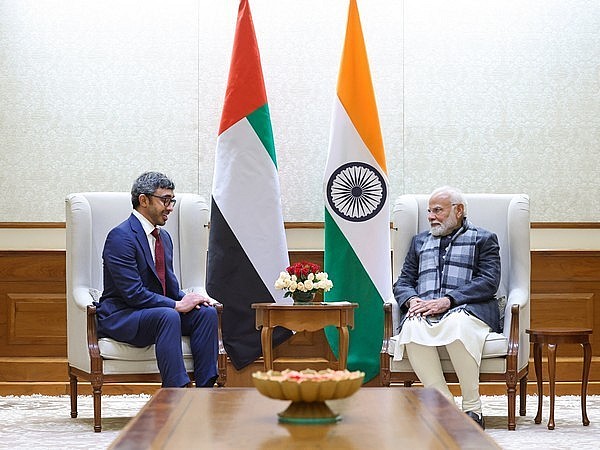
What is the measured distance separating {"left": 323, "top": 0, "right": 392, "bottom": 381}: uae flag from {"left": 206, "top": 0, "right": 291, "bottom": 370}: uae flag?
13.3 inches

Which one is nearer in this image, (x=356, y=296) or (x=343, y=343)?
(x=343, y=343)

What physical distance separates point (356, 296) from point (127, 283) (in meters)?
1.52

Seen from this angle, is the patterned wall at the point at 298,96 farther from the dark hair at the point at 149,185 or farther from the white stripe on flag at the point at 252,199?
the dark hair at the point at 149,185

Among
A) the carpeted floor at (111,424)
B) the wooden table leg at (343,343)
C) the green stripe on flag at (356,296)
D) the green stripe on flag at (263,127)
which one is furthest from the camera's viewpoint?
the green stripe on flag at (263,127)

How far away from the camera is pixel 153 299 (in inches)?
200

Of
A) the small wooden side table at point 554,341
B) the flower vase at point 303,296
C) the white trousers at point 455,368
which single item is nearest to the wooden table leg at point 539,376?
the small wooden side table at point 554,341

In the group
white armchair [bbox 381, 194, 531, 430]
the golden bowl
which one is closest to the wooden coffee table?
the golden bowl

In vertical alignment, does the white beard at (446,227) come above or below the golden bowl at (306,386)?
above

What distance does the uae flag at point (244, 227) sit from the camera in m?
5.98

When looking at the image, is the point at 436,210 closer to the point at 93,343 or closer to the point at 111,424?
the point at 93,343

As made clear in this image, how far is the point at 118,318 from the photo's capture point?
5047 millimetres

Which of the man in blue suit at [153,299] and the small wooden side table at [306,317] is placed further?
the small wooden side table at [306,317]

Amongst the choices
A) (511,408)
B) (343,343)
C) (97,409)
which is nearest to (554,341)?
(511,408)

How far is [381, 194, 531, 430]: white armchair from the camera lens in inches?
201
